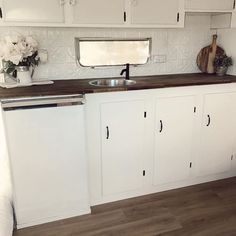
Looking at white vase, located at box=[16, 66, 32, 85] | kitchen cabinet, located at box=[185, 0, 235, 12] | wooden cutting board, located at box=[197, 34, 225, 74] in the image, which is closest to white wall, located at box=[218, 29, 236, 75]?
wooden cutting board, located at box=[197, 34, 225, 74]

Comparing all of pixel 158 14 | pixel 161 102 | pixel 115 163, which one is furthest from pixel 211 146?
pixel 158 14

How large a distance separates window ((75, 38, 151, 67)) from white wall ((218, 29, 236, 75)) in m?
0.83

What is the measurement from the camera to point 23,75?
88.7 inches

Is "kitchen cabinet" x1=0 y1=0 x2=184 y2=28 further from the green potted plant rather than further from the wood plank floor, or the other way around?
the wood plank floor

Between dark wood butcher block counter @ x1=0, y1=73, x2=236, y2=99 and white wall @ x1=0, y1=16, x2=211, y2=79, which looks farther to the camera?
white wall @ x1=0, y1=16, x2=211, y2=79

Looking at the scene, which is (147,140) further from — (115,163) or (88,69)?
(88,69)

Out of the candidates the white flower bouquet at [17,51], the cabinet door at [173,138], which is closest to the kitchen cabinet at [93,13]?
the white flower bouquet at [17,51]

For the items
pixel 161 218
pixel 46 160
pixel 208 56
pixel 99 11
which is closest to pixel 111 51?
pixel 99 11

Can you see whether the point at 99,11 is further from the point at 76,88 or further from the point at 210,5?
the point at 210,5

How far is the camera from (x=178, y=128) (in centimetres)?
246

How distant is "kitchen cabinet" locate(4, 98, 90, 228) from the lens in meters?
1.91

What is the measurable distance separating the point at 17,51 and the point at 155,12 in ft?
4.14

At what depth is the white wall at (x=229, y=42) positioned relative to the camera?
9.14 feet

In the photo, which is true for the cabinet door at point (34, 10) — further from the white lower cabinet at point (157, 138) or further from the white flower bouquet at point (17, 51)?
the white lower cabinet at point (157, 138)
